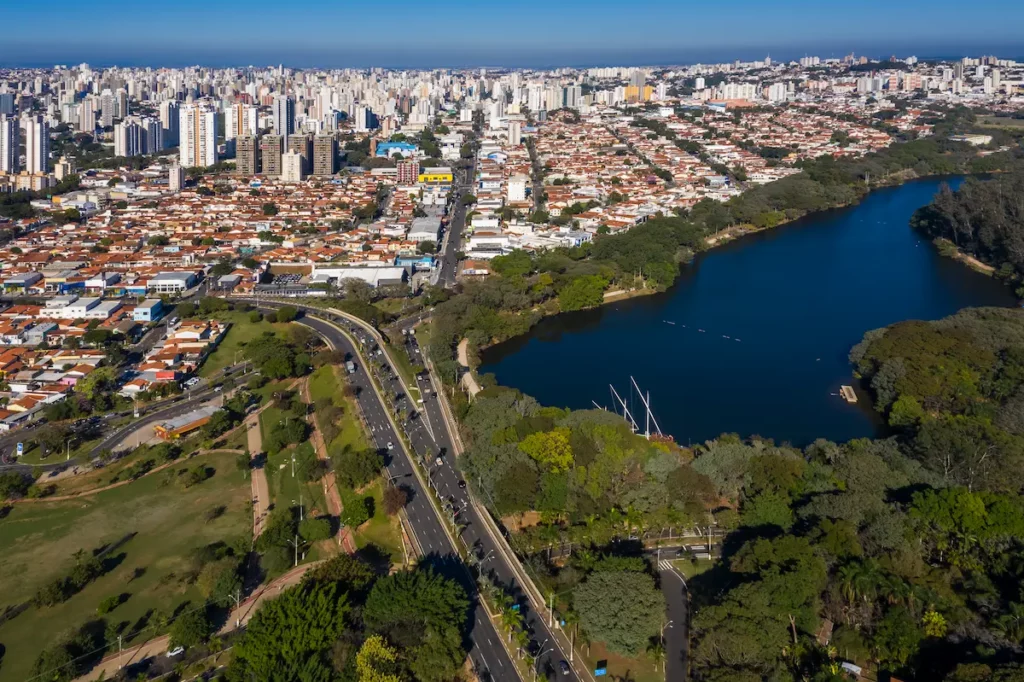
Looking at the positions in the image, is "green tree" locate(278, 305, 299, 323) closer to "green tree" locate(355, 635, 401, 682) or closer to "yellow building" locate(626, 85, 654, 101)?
"green tree" locate(355, 635, 401, 682)

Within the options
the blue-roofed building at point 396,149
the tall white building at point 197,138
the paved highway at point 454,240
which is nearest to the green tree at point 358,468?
the paved highway at point 454,240

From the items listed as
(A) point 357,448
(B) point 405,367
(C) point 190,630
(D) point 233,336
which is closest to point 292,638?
(C) point 190,630

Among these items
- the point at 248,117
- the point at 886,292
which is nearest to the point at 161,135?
the point at 248,117

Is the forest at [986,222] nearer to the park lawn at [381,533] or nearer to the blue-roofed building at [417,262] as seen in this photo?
the blue-roofed building at [417,262]

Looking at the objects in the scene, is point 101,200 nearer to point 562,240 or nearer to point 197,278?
point 197,278

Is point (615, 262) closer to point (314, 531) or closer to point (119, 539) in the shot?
point (314, 531)
